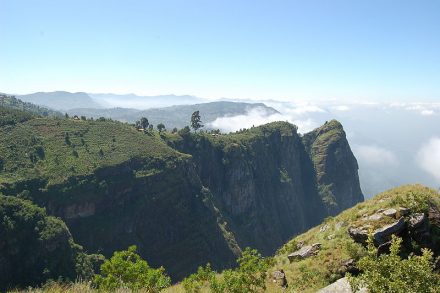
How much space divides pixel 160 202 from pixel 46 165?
127 ft

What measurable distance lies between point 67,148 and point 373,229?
113 metres

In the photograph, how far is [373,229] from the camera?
2533 centimetres

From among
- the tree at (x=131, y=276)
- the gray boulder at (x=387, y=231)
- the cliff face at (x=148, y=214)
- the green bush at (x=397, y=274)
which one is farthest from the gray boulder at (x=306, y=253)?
the cliff face at (x=148, y=214)

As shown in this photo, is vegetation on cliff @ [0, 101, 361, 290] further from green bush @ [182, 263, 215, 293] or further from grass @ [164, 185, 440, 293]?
grass @ [164, 185, 440, 293]

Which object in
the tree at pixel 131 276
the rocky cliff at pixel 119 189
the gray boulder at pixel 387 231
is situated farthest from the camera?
the rocky cliff at pixel 119 189

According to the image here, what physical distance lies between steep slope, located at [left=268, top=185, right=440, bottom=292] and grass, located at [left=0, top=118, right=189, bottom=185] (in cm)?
9457

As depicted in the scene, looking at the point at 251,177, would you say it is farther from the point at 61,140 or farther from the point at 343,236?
the point at 343,236

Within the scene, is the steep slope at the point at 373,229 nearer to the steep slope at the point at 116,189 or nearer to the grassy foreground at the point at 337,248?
the grassy foreground at the point at 337,248

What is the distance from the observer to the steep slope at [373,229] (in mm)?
24719

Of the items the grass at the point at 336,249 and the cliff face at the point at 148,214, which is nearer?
the grass at the point at 336,249

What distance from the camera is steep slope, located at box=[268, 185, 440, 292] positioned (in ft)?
81.1

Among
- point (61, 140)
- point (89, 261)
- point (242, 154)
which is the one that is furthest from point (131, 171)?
point (242, 154)

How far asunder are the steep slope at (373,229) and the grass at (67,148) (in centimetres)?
9457

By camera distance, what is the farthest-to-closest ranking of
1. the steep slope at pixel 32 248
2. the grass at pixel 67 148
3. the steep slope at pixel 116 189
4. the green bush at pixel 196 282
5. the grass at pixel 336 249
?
the grass at pixel 67 148, the steep slope at pixel 116 189, the steep slope at pixel 32 248, the grass at pixel 336 249, the green bush at pixel 196 282
